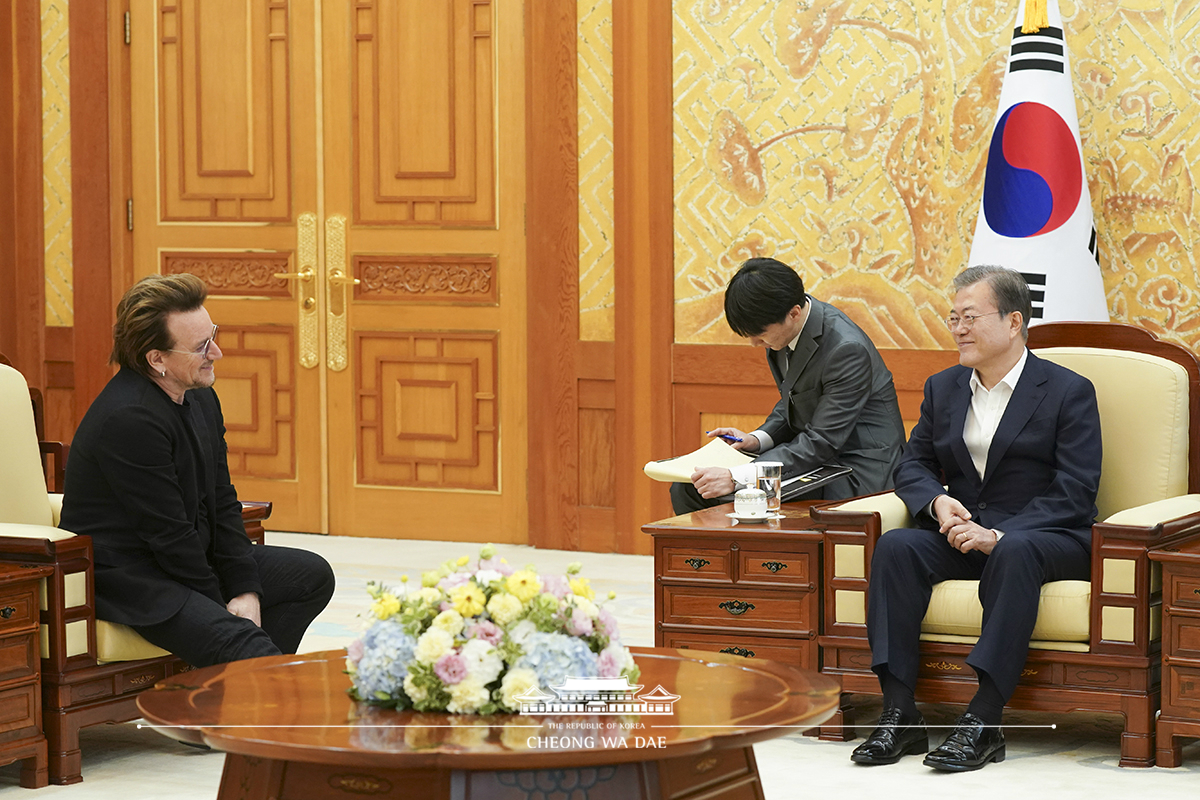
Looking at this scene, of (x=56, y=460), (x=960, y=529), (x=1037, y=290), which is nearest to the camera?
(x=960, y=529)

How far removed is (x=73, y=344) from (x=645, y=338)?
2.79 m

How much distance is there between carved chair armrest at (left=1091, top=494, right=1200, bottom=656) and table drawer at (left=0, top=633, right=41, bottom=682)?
2305 millimetres

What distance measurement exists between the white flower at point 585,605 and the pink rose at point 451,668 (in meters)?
0.21

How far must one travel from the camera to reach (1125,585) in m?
3.63

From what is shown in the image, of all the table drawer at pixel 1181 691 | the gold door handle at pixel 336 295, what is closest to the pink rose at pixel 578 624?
the table drawer at pixel 1181 691

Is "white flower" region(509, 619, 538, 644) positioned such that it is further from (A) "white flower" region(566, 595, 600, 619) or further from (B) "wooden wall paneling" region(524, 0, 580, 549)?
(B) "wooden wall paneling" region(524, 0, 580, 549)

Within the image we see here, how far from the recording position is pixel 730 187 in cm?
621

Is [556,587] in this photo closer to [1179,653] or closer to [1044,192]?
[1179,653]

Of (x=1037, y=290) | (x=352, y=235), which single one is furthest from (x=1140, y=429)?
(x=352, y=235)

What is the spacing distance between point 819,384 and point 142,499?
1.80 meters

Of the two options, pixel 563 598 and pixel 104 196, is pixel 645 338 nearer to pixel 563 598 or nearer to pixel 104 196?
pixel 104 196

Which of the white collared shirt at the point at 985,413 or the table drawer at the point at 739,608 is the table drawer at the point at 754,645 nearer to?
the table drawer at the point at 739,608

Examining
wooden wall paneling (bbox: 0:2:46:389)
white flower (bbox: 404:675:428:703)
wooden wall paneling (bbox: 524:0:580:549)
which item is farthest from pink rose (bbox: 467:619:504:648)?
wooden wall paneling (bbox: 0:2:46:389)

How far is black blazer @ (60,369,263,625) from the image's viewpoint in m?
3.60
